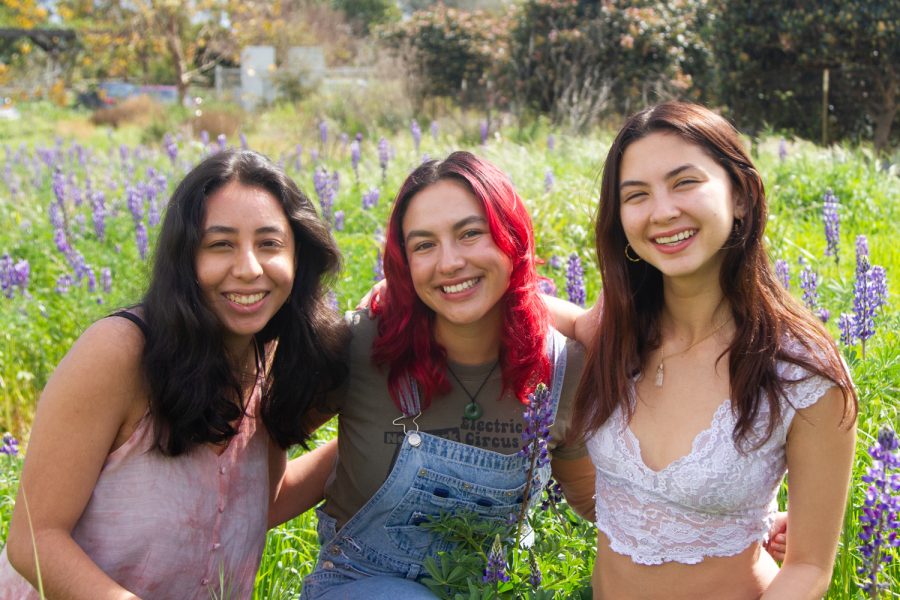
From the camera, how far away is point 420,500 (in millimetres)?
2506

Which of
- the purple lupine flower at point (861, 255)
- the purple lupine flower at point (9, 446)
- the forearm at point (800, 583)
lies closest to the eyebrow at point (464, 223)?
the forearm at point (800, 583)

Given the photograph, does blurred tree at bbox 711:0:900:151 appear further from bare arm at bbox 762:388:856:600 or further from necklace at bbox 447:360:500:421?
bare arm at bbox 762:388:856:600

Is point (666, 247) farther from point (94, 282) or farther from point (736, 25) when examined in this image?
point (736, 25)

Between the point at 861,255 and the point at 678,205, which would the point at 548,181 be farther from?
the point at 678,205

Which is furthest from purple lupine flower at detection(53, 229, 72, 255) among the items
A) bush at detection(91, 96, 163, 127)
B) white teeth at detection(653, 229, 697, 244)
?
bush at detection(91, 96, 163, 127)

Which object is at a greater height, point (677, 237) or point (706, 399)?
point (677, 237)

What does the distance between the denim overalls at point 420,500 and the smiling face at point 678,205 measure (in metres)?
0.56

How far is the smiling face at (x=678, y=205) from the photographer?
2.07 meters

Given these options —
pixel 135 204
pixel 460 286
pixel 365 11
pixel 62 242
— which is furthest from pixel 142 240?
pixel 365 11

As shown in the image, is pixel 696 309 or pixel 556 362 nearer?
pixel 696 309

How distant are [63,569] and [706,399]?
5.15ft

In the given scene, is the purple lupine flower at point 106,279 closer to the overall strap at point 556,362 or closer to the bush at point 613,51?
the overall strap at point 556,362

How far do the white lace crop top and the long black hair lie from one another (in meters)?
0.90

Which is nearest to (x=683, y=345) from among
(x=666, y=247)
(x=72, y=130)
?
(x=666, y=247)
